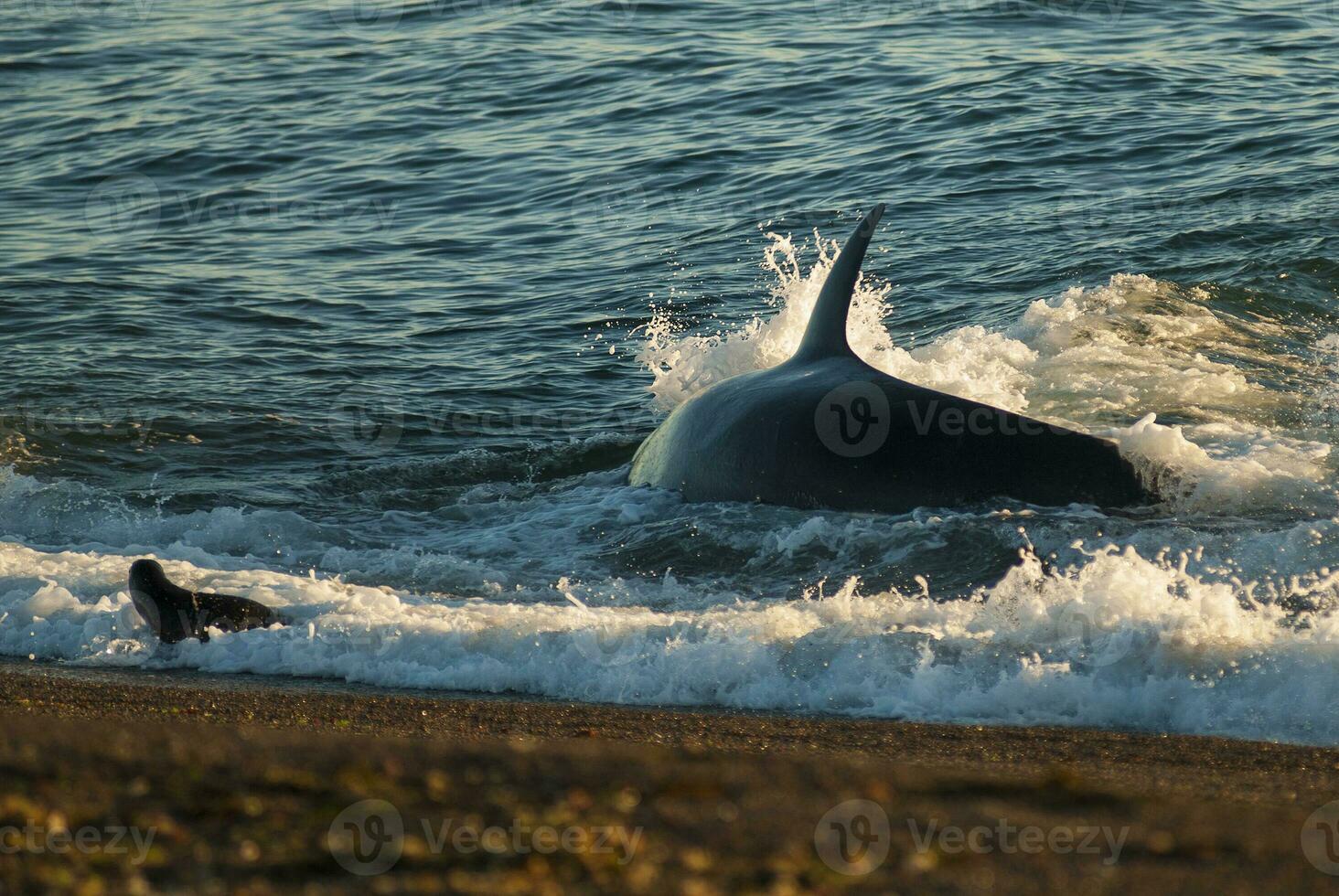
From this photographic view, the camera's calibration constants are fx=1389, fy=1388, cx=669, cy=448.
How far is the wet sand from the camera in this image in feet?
9.17

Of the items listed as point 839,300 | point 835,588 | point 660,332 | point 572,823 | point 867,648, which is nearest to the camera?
point 572,823

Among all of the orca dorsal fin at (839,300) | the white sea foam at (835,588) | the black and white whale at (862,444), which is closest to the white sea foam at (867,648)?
the white sea foam at (835,588)

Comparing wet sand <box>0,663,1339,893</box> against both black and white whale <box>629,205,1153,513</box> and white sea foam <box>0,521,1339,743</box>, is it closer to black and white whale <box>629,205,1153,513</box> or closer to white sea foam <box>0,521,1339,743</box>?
white sea foam <box>0,521,1339,743</box>

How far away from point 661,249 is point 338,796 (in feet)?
41.4

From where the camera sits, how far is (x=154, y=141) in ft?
67.9

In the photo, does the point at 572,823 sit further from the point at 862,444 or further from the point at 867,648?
the point at 862,444

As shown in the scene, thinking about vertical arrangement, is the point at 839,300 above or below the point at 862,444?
above

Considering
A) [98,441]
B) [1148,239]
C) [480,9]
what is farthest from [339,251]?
[480,9]

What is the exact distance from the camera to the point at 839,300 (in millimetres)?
8094

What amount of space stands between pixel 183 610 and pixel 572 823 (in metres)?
4.73

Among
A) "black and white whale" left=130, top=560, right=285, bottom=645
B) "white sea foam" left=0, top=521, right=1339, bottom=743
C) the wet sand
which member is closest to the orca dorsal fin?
"white sea foam" left=0, top=521, right=1339, bottom=743

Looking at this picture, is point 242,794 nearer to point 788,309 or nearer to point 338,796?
point 338,796

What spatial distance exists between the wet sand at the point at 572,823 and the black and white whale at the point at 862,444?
308 centimetres

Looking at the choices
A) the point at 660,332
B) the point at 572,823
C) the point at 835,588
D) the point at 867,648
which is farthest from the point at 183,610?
the point at 660,332
